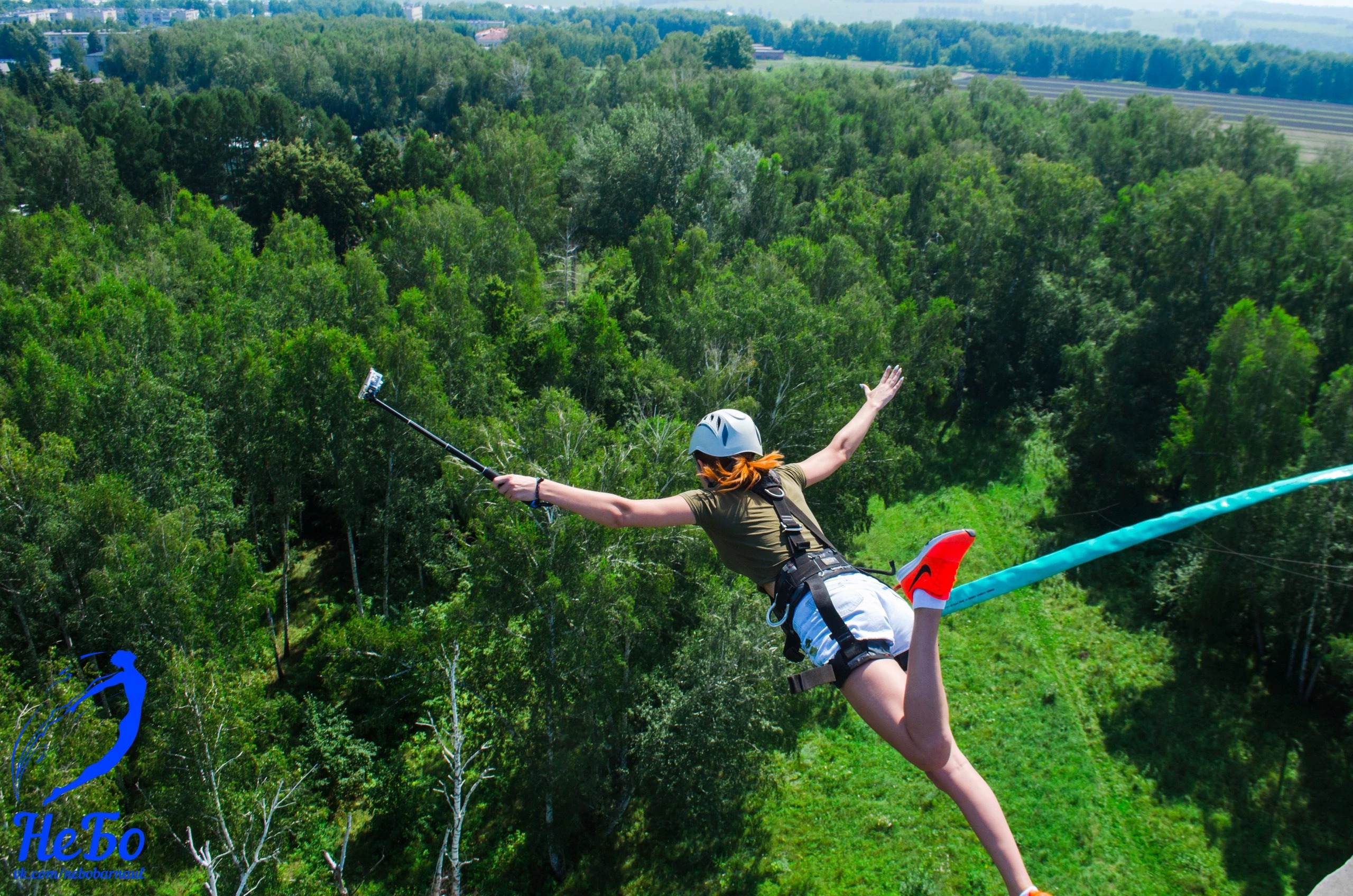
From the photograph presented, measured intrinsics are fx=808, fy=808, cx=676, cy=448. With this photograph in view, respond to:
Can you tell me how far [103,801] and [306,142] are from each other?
66.2 meters

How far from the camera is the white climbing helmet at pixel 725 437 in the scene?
7.25m

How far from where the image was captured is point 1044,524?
3800cm

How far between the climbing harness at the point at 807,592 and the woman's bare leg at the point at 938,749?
1.69 feet

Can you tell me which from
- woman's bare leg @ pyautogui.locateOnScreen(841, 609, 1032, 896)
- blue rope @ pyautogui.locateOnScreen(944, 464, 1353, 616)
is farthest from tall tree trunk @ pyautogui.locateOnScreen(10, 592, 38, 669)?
blue rope @ pyautogui.locateOnScreen(944, 464, 1353, 616)

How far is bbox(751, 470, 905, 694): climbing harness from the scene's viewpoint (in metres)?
6.18

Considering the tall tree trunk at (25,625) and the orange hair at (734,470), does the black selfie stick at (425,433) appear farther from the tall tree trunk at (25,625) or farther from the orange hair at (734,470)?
the tall tree trunk at (25,625)

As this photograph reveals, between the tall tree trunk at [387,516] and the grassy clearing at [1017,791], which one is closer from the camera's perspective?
the grassy clearing at [1017,791]

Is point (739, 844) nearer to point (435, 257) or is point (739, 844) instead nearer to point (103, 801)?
point (103, 801)

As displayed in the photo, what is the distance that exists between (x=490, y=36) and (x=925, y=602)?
208756 millimetres

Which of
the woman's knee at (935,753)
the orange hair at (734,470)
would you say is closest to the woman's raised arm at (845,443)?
the orange hair at (734,470)

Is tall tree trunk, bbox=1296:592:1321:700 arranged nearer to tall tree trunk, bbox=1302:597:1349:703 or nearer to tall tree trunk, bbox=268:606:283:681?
tall tree trunk, bbox=1302:597:1349:703

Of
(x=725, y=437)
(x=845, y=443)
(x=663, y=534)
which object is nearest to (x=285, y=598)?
(x=663, y=534)

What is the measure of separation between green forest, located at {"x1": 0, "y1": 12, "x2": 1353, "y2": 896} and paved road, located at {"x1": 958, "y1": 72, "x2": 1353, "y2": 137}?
4089cm

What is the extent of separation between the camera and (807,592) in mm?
6754
